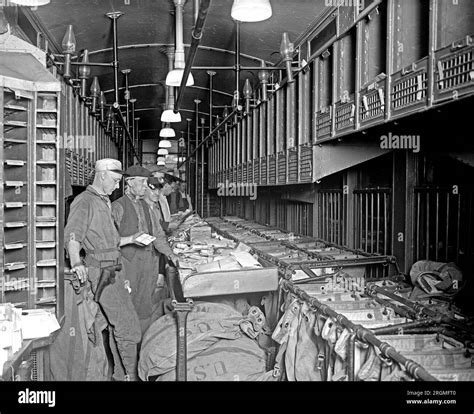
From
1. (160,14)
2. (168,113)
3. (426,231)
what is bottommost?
(426,231)

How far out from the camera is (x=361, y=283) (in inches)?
131

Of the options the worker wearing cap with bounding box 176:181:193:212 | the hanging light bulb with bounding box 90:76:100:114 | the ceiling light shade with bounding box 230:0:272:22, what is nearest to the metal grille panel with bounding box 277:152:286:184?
the ceiling light shade with bounding box 230:0:272:22

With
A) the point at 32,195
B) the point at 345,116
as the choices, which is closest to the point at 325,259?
the point at 345,116

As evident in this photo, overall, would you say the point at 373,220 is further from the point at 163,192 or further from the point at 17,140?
the point at 163,192

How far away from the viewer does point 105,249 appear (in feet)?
12.9

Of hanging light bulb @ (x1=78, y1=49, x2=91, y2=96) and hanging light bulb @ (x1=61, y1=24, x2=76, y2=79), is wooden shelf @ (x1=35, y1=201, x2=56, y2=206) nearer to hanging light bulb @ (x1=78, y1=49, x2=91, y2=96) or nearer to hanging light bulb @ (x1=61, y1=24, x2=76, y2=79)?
hanging light bulb @ (x1=61, y1=24, x2=76, y2=79)

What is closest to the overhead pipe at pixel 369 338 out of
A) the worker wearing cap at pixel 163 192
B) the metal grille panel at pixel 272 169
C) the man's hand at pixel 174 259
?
the man's hand at pixel 174 259

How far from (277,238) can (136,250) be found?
1.60 meters

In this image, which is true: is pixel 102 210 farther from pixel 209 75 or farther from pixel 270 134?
pixel 209 75

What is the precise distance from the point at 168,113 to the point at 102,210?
352 cm

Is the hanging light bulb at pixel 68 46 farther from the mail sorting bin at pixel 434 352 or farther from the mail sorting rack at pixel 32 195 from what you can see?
the mail sorting bin at pixel 434 352

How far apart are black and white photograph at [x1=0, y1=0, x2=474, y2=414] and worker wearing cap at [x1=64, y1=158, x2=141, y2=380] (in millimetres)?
12

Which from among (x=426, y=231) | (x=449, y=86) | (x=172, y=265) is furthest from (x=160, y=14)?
(x=449, y=86)

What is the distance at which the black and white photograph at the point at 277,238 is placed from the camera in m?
2.25
